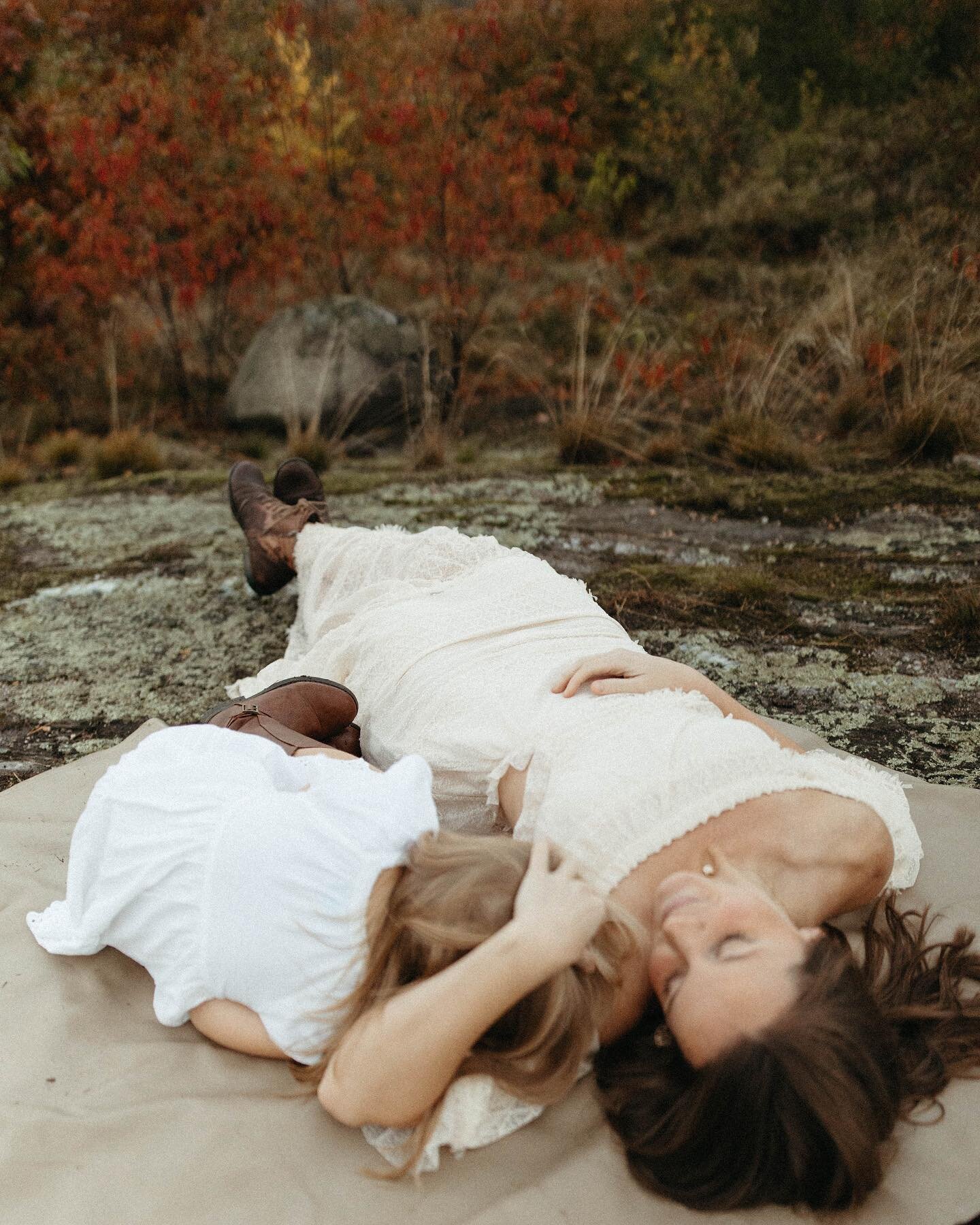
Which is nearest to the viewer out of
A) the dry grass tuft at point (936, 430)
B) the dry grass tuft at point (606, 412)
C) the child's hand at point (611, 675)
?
the child's hand at point (611, 675)

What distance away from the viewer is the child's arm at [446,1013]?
1.30m

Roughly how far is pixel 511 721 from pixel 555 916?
0.61m

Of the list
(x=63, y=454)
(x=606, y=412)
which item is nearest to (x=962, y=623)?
(x=606, y=412)

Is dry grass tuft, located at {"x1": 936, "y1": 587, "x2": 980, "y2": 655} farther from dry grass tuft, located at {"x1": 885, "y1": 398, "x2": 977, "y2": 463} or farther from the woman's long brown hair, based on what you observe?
dry grass tuft, located at {"x1": 885, "y1": 398, "x2": 977, "y2": 463}

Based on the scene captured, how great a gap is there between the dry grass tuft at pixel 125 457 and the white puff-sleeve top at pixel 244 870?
4080 millimetres

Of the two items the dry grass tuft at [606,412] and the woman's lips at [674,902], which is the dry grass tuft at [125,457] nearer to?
the dry grass tuft at [606,412]

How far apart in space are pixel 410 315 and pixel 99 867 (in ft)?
22.6

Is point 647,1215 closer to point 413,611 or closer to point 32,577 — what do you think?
point 413,611

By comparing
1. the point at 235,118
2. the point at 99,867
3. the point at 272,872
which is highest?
the point at 235,118

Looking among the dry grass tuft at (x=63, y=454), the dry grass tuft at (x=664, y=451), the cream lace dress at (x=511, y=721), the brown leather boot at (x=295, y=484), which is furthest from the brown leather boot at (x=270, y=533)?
the dry grass tuft at (x=63, y=454)

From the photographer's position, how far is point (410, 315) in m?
7.87

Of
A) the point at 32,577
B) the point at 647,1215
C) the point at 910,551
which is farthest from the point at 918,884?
the point at 32,577

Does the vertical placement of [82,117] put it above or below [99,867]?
above

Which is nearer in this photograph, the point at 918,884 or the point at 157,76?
the point at 918,884
